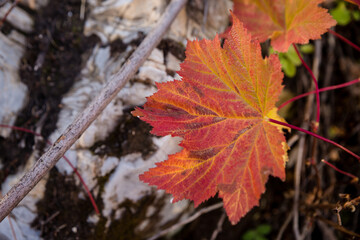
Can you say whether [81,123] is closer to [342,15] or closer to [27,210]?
[27,210]

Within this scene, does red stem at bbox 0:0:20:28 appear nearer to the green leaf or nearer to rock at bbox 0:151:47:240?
rock at bbox 0:151:47:240

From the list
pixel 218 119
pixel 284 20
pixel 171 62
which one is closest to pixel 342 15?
pixel 284 20

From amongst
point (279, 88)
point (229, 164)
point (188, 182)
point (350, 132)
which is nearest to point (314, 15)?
point (279, 88)

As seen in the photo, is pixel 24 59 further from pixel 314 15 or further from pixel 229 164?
pixel 314 15

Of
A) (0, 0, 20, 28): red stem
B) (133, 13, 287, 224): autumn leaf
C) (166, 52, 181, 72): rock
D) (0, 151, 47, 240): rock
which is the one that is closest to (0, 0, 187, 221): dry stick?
(166, 52, 181, 72): rock

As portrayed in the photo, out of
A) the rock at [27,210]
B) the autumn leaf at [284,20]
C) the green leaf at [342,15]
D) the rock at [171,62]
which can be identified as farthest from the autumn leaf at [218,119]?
the green leaf at [342,15]
